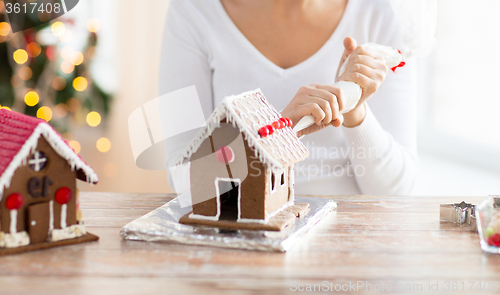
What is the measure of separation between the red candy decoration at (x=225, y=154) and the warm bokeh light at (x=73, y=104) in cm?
169

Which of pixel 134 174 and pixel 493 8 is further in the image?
pixel 134 174

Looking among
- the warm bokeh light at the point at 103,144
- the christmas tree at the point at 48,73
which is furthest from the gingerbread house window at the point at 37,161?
the warm bokeh light at the point at 103,144

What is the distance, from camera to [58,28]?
2.18 metres

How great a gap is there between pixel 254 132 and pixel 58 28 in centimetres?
191

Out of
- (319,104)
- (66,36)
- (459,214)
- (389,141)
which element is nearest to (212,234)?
(319,104)

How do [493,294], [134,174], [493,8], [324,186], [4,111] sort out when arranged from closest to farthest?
[493,294] < [4,111] < [324,186] < [493,8] < [134,174]

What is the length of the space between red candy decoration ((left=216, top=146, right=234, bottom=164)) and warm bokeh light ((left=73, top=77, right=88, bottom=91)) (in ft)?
5.66

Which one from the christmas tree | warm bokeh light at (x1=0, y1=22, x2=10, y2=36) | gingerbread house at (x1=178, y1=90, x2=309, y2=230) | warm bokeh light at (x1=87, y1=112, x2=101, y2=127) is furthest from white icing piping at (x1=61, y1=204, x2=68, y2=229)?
warm bokeh light at (x1=87, y1=112, x2=101, y2=127)

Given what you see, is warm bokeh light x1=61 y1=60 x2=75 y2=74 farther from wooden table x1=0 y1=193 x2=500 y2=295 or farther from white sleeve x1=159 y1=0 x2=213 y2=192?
wooden table x1=0 y1=193 x2=500 y2=295

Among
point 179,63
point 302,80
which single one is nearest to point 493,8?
point 302,80

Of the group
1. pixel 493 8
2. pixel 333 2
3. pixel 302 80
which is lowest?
pixel 302 80

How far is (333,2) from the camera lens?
1.39 metres

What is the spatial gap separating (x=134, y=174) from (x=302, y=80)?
5.28 ft

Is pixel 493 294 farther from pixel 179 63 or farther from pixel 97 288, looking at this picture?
pixel 179 63
